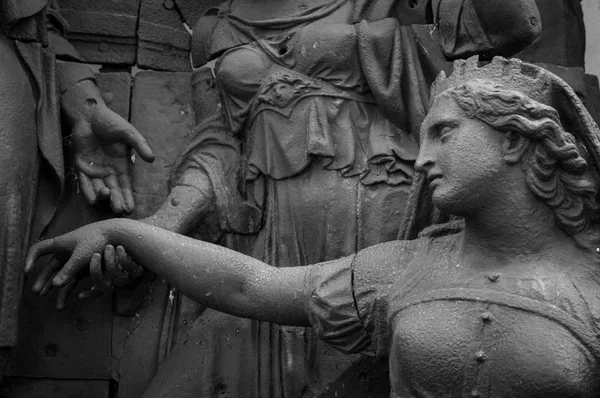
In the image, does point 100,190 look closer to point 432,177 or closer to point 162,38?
point 162,38

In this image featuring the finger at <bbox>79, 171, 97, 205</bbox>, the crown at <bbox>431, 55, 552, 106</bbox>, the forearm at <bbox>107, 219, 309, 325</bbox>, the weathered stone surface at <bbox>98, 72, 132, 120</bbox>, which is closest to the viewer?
the crown at <bbox>431, 55, 552, 106</bbox>

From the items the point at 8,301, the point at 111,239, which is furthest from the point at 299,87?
the point at 8,301

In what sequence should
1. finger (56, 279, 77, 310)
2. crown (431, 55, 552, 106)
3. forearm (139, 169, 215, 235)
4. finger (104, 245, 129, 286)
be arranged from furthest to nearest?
forearm (139, 169, 215, 235)
finger (56, 279, 77, 310)
finger (104, 245, 129, 286)
crown (431, 55, 552, 106)

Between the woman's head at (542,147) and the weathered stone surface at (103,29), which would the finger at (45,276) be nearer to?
the weathered stone surface at (103,29)

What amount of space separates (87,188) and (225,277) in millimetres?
892

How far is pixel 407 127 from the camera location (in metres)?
6.29

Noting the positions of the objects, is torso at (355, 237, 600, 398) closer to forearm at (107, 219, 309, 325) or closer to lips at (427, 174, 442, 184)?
lips at (427, 174, 442, 184)

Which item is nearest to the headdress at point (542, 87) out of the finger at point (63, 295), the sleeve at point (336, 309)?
the sleeve at point (336, 309)

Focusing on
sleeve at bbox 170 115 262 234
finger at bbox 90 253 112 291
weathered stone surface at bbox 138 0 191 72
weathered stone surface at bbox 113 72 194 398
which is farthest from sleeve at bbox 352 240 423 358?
weathered stone surface at bbox 138 0 191 72

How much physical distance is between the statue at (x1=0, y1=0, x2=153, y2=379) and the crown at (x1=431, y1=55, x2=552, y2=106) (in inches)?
52.4

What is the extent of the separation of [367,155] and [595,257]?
110cm

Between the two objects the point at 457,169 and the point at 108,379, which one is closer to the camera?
the point at 457,169

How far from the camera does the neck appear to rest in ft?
17.8

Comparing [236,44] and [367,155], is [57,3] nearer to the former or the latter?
[236,44]
